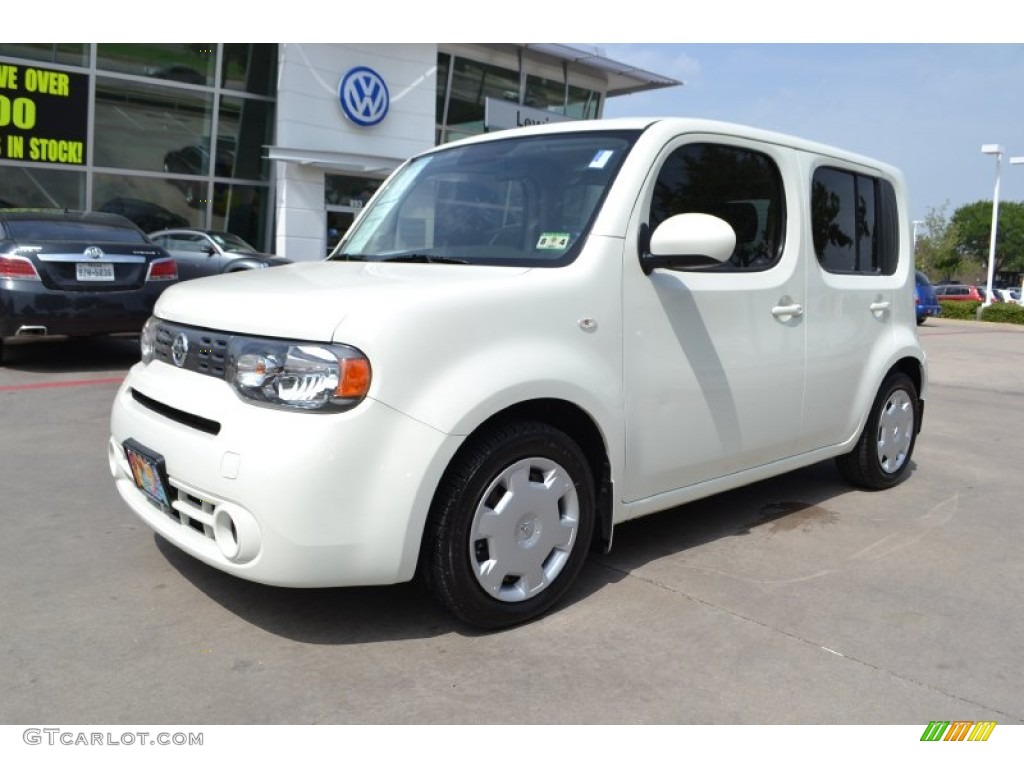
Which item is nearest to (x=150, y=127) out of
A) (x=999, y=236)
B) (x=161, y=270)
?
(x=161, y=270)

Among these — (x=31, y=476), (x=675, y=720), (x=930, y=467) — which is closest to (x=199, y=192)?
(x=31, y=476)

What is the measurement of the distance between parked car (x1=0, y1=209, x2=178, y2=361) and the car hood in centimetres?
530

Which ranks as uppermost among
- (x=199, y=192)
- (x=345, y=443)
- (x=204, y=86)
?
(x=204, y=86)

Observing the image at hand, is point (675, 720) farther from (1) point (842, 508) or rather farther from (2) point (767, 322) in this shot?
(1) point (842, 508)

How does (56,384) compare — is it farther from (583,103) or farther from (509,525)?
(583,103)

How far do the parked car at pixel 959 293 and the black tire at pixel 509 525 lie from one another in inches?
1520

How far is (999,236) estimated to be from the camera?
86.2 meters

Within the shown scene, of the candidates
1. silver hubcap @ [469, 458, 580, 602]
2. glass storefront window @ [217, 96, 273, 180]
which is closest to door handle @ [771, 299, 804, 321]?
silver hubcap @ [469, 458, 580, 602]

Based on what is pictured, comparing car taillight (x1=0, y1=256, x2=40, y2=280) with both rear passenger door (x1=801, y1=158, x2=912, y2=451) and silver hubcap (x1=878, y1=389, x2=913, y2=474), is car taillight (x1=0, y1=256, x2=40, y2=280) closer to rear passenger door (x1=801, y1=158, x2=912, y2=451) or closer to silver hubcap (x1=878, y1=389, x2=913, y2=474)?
rear passenger door (x1=801, y1=158, x2=912, y2=451)

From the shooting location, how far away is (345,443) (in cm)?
260

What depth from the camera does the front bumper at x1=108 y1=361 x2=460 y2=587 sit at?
259 cm

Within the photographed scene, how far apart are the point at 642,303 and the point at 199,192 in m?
17.6

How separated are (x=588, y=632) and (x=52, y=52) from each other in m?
17.5
